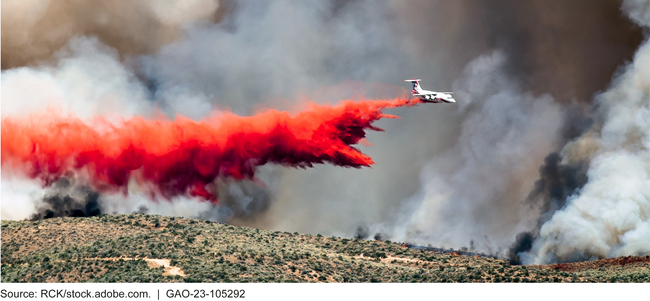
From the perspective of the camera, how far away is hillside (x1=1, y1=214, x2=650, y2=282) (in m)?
65.2

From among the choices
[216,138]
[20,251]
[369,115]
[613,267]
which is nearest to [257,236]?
[216,138]

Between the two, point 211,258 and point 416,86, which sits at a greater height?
point 416,86

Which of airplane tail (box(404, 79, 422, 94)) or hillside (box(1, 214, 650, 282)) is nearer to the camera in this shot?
hillside (box(1, 214, 650, 282))

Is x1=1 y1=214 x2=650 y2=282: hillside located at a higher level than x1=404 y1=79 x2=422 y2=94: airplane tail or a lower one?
lower

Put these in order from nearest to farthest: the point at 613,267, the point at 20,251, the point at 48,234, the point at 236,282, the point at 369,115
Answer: the point at 236,282
the point at 20,251
the point at 48,234
the point at 369,115
the point at 613,267

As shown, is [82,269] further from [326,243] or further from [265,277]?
[326,243]

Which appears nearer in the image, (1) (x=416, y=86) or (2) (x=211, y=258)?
(2) (x=211, y=258)

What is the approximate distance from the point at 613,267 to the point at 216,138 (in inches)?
2538

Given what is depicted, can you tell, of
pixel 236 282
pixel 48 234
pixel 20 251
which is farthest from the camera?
pixel 48 234

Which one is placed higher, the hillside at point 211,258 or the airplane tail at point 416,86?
the airplane tail at point 416,86

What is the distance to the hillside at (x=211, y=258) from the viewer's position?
65.2 m

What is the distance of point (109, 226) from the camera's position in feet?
288

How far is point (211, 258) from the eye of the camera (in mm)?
72000

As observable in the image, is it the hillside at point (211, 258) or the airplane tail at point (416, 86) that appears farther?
the airplane tail at point (416, 86)
